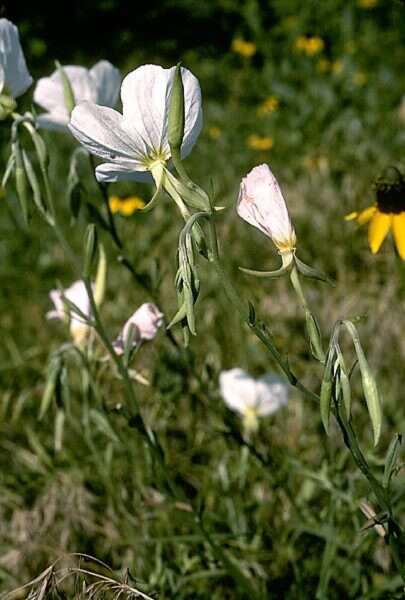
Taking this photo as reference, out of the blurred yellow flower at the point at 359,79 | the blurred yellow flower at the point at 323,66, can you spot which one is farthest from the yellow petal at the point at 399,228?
the blurred yellow flower at the point at 323,66

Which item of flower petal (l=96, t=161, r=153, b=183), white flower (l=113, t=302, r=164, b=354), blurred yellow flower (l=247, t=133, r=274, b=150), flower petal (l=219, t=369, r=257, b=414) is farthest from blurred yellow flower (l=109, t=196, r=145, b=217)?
flower petal (l=96, t=161, r=153, b=183)

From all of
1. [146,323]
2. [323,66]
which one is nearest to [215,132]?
[323,66]

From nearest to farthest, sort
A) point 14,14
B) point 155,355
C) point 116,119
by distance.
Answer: point 116,119 < point 155,355 < point 14,14

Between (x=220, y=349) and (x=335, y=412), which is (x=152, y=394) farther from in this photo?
(x=335, y=412)

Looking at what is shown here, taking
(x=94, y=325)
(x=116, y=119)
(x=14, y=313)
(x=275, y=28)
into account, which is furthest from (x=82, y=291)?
(x=275, y=28)

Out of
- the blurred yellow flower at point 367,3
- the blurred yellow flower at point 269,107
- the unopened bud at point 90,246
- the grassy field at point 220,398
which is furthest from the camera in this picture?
the blurred yellow flower at point 367,3

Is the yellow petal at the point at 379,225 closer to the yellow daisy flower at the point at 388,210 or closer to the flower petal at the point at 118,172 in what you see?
the yellow daisy flower at the point at 388,210

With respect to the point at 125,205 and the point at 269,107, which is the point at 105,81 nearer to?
the point at 125,205
